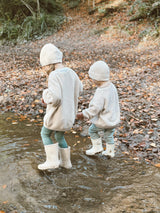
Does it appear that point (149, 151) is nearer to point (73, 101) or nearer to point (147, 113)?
point (147, 113)

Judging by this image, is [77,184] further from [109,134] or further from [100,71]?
[100,71]

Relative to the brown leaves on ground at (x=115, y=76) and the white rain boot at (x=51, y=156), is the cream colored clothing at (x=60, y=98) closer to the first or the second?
the white rain boot at (x=51, y=156)

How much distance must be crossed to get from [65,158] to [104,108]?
962mm

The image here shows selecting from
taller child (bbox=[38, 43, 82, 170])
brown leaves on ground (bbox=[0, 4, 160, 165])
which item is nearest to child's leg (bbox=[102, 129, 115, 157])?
brown leaves on ground (bbox=[0, 4, 160, 165])

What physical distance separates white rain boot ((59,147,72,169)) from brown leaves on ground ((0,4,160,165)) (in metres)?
1.28

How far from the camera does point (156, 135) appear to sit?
4.21 m

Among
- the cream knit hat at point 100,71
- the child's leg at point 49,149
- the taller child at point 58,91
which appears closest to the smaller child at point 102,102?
the cream knit hat at point 100,71

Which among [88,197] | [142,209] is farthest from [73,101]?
[142,209]

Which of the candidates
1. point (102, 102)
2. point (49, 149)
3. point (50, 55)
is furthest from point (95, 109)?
point (50, 55)

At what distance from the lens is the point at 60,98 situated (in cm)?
248

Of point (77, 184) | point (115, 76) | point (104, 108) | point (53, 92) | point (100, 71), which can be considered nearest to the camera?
point (53, 92)

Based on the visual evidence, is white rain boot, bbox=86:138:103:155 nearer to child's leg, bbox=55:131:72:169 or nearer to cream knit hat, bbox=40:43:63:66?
child's leg, bbox=55:131:72:169

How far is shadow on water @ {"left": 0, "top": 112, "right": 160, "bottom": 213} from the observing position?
2.41 m

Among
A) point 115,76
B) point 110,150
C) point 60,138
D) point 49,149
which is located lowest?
point 110,150
